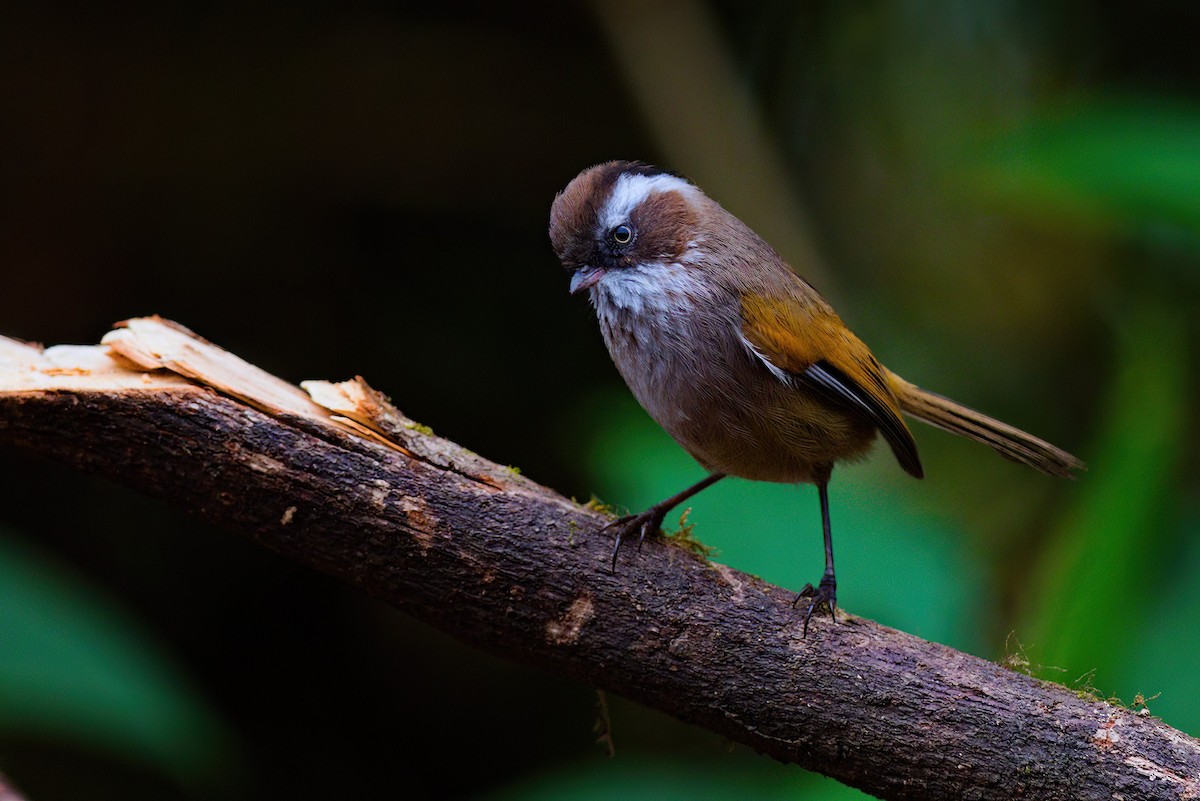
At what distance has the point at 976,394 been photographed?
4973 millimetres

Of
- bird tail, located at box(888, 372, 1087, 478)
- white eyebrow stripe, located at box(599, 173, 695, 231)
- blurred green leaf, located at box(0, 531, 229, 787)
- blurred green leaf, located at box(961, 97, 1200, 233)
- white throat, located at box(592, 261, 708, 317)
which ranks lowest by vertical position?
blurred green leaf, located at box(0, 531, 229, 787)

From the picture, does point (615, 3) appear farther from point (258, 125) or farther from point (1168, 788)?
point (1168, 788)

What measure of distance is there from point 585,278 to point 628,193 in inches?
11.8

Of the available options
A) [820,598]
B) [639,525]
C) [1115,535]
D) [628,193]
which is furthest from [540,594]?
[1115,535]

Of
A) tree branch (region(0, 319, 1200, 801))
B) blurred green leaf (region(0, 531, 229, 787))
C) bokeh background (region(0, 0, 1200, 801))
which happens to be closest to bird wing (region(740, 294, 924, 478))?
tree branch (region(0, 319, 1200, 801))

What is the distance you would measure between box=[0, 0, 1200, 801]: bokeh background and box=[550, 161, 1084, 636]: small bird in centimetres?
119

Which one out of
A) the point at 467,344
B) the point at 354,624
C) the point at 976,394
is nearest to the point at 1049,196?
the point at 976,394

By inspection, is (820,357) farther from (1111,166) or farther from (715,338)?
(1111,166)

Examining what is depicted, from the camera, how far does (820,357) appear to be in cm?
303

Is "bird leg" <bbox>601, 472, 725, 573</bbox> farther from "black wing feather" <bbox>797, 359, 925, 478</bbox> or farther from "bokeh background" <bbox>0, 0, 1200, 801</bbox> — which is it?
"bokeh background" <bbox>0, 0, 1200, 801</bbox>

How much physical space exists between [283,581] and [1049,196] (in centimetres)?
388

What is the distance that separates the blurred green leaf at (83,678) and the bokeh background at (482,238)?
0.94 m

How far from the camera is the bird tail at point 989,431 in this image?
333cm

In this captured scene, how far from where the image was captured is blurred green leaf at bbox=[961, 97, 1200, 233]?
3738 mm
